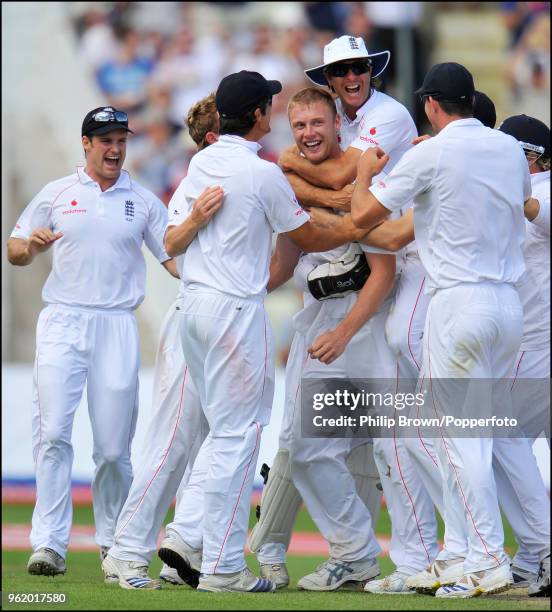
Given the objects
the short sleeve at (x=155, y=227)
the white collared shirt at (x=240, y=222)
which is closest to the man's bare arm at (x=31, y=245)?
the short sleeve at (x=155, y=227)

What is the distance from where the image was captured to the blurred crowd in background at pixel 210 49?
13.5 meters

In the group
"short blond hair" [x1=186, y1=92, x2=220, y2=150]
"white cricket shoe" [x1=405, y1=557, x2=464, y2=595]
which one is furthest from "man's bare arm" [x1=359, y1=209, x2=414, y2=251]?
"white cricket shoe" [x1=405, y1=557, x2=464, y2=595]

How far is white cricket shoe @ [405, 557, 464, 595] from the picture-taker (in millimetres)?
5012

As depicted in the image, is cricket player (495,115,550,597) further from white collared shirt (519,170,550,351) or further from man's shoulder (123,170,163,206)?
man's shoulder (123,170,163,206)

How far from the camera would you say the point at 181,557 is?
216 inches

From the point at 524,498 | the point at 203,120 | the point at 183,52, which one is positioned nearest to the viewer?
the point at 524,498

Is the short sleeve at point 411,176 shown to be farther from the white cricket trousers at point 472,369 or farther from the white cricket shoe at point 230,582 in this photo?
the white cricket shoe at point 230,582

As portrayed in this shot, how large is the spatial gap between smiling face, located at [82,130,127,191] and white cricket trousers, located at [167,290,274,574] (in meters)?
1.58

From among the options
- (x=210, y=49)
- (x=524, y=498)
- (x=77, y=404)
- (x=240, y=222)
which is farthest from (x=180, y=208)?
(x=210, y=49)

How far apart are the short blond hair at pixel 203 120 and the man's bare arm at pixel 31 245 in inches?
35.1

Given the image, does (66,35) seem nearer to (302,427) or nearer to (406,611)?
(302,427)

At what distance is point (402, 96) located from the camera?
13023 mm

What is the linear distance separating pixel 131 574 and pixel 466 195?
7.13 ft

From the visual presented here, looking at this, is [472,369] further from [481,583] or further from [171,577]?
[171,577]
